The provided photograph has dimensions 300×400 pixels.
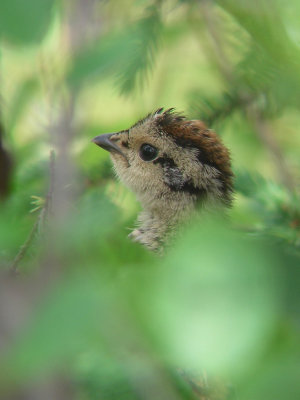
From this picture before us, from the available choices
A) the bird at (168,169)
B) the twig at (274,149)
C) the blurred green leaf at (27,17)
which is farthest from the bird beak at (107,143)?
the blurred green leaf at (27,17)

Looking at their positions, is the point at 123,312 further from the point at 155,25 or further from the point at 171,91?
the point at 171,91

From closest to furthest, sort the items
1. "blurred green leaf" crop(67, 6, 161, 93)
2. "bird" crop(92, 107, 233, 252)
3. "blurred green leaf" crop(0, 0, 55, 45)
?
"blurred green leaf" crop(0, 0, 55, 45), "blurred green leaf" crop(67, 6, 161, 93), "bird" crop(92, 107, 233, 252)

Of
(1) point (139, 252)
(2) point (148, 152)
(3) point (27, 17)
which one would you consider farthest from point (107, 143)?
(3) point (27, 17)

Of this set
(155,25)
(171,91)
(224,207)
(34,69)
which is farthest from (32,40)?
(171,91)

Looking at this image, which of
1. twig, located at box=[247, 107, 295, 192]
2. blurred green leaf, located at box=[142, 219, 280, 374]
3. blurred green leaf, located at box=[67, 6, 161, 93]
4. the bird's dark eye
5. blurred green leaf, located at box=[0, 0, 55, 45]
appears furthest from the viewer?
twig, located at box=[247, 107, 295, 192]

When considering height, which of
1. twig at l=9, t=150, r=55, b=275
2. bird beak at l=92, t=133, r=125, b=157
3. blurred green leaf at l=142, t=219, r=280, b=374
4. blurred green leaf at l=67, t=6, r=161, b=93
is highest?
blurred green leaf at l=67, t=6, r=161, b=93

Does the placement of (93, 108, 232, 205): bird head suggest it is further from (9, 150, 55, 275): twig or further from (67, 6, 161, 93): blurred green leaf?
(9, 150, 55, 275): twig

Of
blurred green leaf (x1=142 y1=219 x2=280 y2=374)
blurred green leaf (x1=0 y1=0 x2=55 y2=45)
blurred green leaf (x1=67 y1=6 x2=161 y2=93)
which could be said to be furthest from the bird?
blurred green leaf (x1=142 y1=219 x2=280 y2=374)
